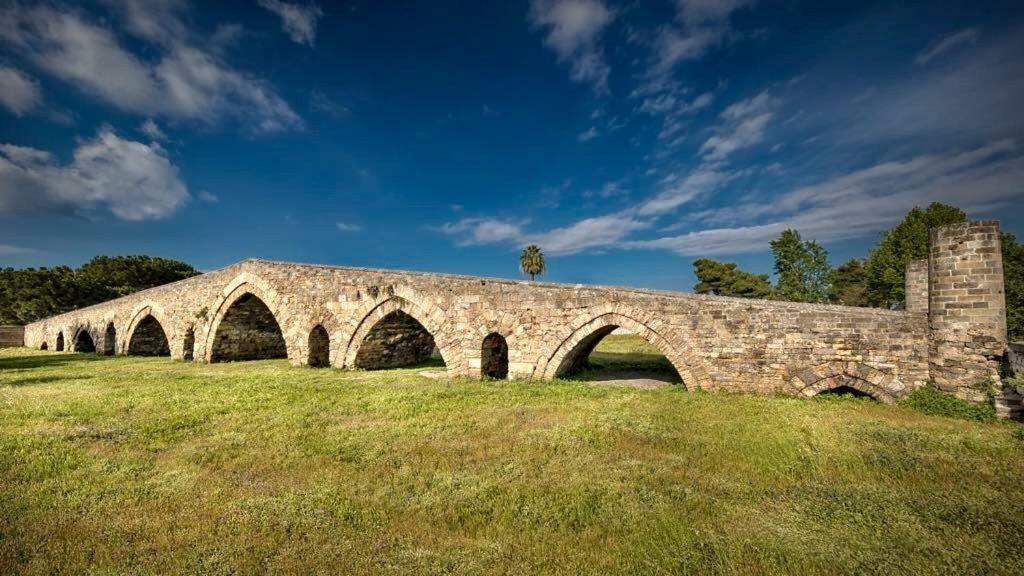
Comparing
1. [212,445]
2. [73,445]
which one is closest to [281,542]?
[212,445]

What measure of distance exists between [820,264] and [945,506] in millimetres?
47069

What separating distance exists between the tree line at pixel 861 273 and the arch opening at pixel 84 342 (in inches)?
2150

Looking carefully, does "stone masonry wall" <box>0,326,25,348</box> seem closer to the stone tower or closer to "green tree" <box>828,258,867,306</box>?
the stone tower

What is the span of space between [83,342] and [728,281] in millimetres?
58304

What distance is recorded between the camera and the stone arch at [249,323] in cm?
1828

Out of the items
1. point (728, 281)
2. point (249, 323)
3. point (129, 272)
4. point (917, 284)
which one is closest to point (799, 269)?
point (728, 281)

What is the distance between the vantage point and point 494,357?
46.0ft

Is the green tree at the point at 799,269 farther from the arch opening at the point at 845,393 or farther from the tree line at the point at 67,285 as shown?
the tree line at the point at 67,285

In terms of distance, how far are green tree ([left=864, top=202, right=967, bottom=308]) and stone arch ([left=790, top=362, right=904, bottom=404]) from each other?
1337 inches

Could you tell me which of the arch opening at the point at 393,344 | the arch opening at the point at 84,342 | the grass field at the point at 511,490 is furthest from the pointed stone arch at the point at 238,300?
the arch opening at the point at 84,342

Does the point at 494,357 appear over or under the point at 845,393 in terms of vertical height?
over

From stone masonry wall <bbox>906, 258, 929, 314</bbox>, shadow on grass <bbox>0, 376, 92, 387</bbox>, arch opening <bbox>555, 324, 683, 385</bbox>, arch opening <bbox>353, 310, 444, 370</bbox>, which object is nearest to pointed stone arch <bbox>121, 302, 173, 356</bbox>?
shadow on grass <bbox>0, 376, 92, 387</bbox>

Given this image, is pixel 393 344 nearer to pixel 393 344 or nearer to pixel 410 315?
pixel 393 344

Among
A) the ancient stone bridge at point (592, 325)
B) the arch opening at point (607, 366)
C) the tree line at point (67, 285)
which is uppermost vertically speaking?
the tree line at point (67, 285)
